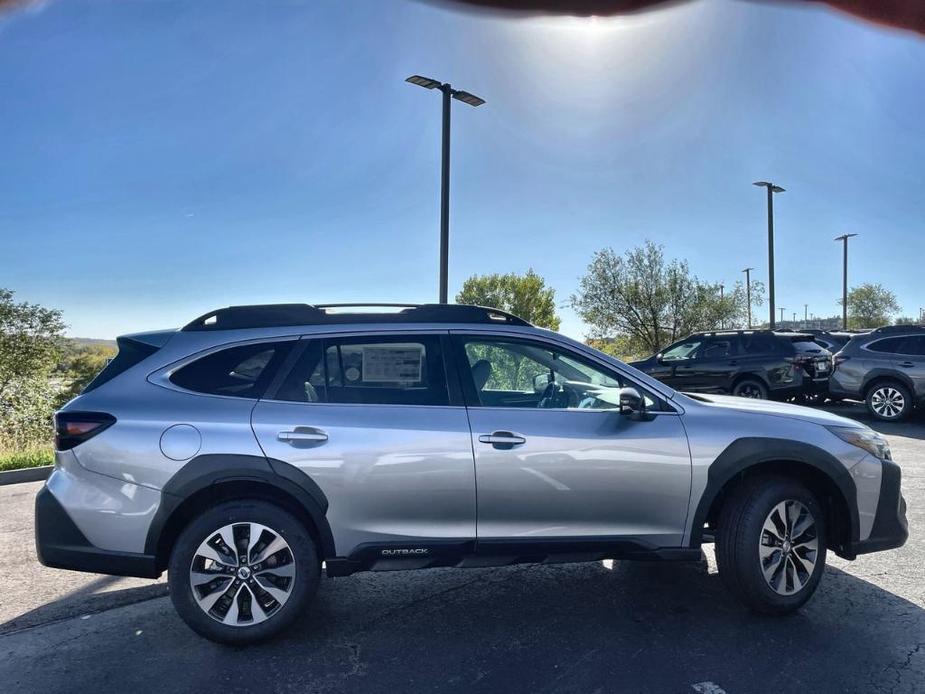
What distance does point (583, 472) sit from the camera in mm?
3574

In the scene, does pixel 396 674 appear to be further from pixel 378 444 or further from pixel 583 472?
pixel 583 472

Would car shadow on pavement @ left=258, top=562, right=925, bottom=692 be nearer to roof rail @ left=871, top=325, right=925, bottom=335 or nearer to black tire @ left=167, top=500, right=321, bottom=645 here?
black tire @ left=167, top=500, right=321, bottom=645

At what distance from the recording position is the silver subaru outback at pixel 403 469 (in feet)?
11.1

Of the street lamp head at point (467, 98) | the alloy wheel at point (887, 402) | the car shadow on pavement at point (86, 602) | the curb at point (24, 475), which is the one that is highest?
the street lamp head at point (467, 98)

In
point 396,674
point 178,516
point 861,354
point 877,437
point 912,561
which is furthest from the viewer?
point 861,354

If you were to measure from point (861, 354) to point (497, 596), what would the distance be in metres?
10.7

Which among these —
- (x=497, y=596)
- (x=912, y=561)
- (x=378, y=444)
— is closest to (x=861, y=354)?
(x=912, y=561)

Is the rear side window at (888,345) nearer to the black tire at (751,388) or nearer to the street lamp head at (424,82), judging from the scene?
the black tire at (751,388)

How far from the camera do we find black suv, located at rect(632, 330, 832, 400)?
12.8 meters

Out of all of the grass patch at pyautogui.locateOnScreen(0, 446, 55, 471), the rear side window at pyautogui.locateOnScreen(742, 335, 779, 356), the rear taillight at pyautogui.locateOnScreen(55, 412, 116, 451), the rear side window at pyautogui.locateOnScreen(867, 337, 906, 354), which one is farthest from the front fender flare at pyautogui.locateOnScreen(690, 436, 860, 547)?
the rear side window at pyautogui.locateOnScreen(742, 335, 779, 356)

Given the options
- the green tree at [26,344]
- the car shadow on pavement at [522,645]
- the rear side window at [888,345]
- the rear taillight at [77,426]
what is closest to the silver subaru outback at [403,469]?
the rear taillight at [77,426]

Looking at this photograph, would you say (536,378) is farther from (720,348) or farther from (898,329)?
(898,329)

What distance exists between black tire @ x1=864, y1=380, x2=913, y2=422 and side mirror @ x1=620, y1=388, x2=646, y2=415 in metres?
10.4

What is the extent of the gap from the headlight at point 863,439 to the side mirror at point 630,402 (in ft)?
3.89
